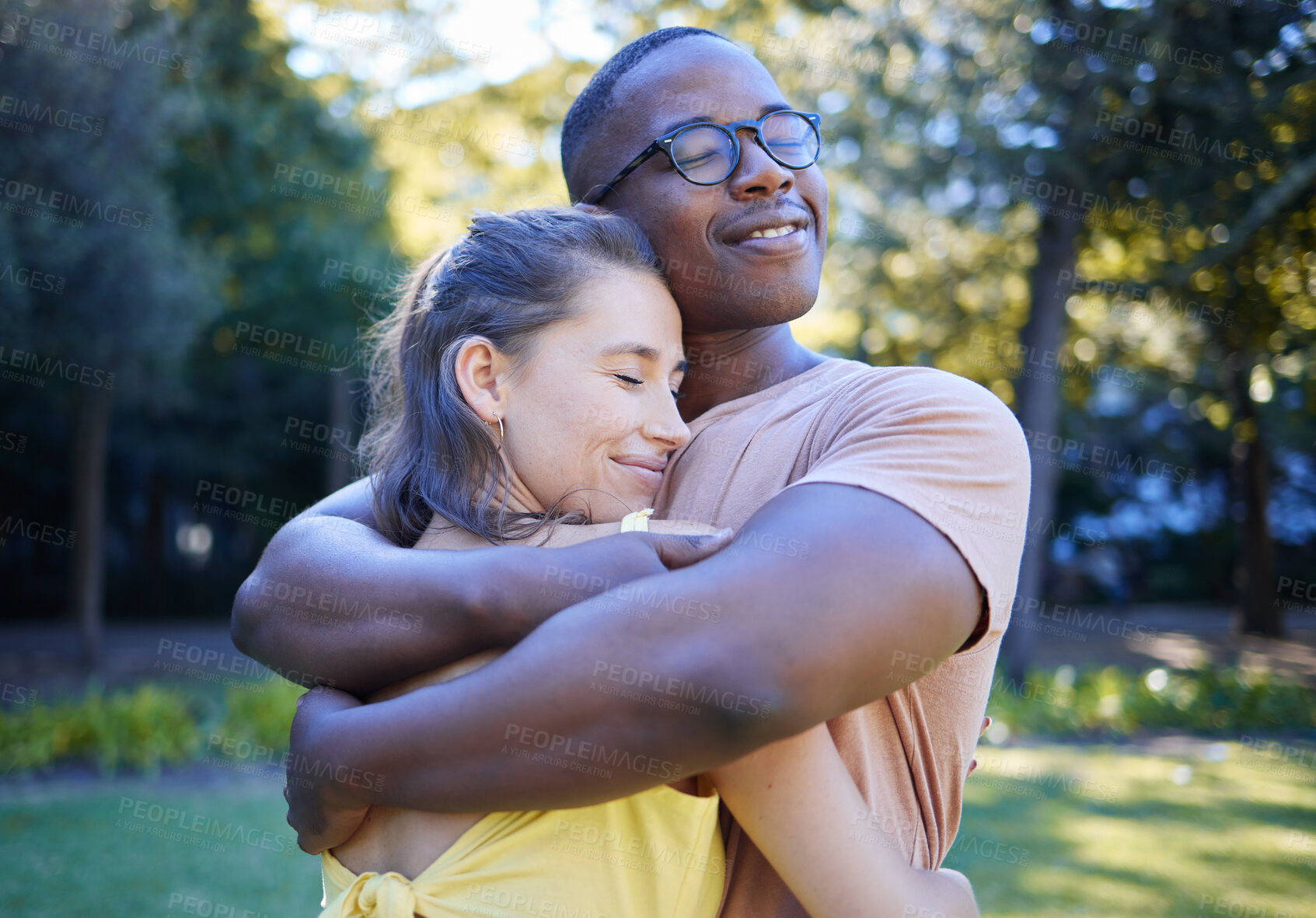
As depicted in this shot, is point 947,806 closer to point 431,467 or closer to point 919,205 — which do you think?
point 431,467

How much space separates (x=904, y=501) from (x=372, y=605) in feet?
2.55

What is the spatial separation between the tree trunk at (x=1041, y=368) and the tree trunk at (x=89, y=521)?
1049cm

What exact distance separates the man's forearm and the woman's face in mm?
318

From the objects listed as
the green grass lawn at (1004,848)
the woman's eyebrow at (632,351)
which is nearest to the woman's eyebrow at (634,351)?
the woman's eyebrow at (632,351)

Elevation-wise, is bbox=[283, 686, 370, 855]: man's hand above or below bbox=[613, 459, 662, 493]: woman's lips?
below

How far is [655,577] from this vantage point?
4.16 ft

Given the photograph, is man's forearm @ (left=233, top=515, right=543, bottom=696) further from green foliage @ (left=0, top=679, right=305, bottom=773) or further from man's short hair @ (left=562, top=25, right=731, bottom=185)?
green foliage @ (left=0, top=679, right=305, bottom=773)

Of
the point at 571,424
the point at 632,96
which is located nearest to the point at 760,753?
the point at 571,424

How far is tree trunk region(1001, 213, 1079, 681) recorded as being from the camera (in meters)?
10.4

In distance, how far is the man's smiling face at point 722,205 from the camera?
201cm

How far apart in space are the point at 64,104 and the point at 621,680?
417 inches

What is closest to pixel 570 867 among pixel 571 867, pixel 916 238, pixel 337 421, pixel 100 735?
pixel 571 867

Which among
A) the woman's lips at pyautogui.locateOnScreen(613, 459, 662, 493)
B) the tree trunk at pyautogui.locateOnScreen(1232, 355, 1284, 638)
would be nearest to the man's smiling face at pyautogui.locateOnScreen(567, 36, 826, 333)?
the woman's lips at pyautogui.locateOnScreen(613, 459, 662, 493)

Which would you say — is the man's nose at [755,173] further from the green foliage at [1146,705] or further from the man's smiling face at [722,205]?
the green foliage at [1146,705]
